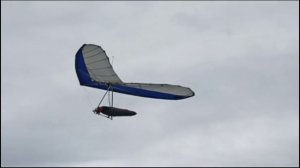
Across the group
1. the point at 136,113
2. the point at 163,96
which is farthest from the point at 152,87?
the point at 136,113

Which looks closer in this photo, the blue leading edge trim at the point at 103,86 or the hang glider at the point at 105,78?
the hang glider at the point at 105,78

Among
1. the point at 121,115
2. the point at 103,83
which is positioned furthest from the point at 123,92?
the point at 121,115

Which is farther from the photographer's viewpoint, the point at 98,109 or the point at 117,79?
the point at 117,79

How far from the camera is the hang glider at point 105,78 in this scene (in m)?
56.5

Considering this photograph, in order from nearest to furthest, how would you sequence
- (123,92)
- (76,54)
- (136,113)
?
(136,113) → (76,54) → (123,92)

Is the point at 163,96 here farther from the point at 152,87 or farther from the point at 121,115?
the point at 121,115

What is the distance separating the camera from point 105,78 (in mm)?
58500

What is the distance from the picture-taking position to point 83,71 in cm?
5872

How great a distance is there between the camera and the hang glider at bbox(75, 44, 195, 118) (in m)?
56.5

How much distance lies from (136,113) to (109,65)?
648 centimetres

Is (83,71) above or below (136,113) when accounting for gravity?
above

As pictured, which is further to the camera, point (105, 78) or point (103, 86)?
point (103, 86)

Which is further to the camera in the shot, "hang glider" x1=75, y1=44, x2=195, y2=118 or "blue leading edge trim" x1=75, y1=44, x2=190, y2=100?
"blue leading edge trim" x1=75, y1=44, x2=190, y2=100

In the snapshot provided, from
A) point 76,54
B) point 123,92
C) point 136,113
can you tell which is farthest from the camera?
point 123,92
